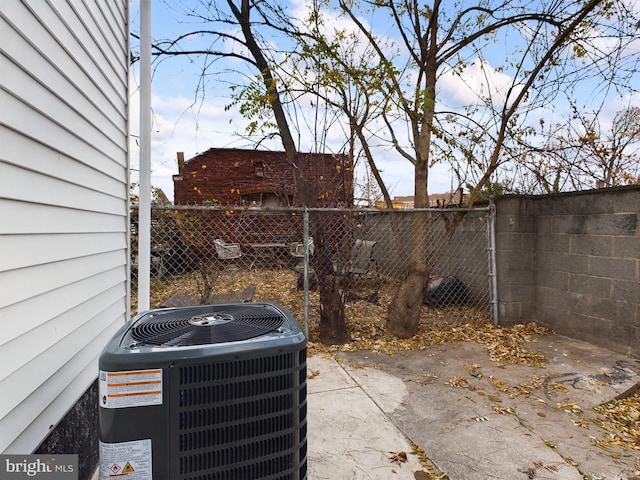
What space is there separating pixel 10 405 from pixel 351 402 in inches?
80.0

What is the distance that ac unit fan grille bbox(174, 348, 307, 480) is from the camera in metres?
1.09

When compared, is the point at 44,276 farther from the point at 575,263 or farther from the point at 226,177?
the point at 226,177

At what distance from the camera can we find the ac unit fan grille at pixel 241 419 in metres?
1.09

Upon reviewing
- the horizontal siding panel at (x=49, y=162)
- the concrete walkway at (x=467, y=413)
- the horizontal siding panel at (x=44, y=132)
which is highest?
the horizontal siding panel at (x=44, y=132)

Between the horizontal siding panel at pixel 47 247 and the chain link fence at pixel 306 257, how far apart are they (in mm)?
1277

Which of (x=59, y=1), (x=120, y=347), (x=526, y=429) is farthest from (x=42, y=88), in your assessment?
(x=526, y=429)

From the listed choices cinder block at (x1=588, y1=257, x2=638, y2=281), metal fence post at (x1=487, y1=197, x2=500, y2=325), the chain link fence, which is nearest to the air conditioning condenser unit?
the chain link fence

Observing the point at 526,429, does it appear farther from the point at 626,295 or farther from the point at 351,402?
the point at 626,295

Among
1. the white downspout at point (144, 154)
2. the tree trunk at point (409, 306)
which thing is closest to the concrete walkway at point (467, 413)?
the tree trunk at point (409, 306)

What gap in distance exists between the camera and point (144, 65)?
2.43 meters

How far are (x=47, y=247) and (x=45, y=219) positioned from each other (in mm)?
121

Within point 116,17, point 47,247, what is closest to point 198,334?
point 47,247

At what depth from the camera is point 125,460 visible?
1042 mm

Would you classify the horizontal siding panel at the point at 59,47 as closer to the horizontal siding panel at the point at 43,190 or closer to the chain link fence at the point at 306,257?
the horizontal siding panel at the point at 43,190
